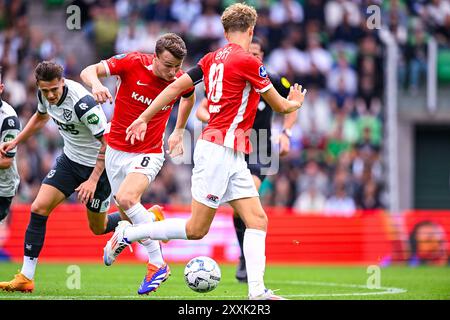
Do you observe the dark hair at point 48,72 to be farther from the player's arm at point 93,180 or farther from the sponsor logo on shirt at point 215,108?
the sponsor logo on shirt at point 215,108

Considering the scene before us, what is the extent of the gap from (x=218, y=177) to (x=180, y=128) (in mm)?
1423

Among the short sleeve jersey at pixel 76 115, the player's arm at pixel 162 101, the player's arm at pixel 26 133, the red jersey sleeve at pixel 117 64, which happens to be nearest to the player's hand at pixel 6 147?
the player's arm at pixel 26 133

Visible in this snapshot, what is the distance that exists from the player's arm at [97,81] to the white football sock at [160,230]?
1.19m

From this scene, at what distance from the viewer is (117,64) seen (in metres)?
9.05

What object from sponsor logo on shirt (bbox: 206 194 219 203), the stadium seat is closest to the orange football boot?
sponsor logo on shirt (bbox: 206 194 219 203)

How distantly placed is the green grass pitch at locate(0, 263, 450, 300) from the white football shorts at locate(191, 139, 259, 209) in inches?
47.2

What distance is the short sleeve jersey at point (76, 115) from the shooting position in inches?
354

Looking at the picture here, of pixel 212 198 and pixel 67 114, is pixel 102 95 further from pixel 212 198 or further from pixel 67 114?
pixel 212 198

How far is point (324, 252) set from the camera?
16.4 meters

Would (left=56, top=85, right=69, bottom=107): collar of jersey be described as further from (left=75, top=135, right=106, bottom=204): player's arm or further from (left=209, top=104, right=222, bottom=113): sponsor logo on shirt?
(left=209, top=104, right=222, bottom=113): sponsor logo on shirt

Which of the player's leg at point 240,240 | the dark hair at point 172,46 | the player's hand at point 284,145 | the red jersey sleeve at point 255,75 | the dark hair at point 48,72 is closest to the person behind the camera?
the red jersey sleeve at point 255,75

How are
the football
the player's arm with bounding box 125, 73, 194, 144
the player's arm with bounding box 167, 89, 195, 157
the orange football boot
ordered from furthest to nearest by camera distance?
the player's arm with bounding box 167, 89, 195, 157 < the orange football boot < the football < the player's arm with bounding box 125, 73, 194, 144

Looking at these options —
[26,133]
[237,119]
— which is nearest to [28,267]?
[26,133]

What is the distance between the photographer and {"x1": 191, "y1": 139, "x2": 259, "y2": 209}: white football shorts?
7.75 meters
